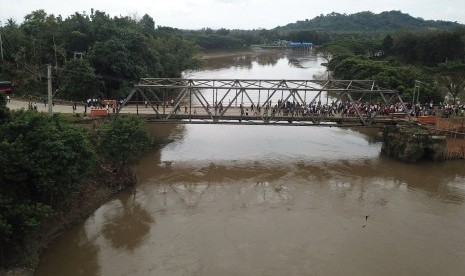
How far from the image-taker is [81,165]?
1780cm

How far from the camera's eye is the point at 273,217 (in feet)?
66.2

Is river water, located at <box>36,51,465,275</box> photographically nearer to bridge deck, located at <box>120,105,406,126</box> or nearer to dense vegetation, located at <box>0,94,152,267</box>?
dense vegetation, located at <box>0,94,152,267</box>

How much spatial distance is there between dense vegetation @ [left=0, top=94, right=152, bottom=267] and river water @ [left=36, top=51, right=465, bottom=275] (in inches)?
61.2

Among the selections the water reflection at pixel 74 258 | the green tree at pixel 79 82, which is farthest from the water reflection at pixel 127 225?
the green tree at pixel 79 82

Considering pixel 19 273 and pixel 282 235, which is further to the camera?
pixel 282 235

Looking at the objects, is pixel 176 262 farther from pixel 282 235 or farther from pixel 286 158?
pixel 286 158

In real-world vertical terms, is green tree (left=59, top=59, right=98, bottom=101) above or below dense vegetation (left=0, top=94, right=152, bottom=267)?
above

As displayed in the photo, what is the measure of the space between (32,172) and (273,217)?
427 inches

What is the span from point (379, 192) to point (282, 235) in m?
8.21

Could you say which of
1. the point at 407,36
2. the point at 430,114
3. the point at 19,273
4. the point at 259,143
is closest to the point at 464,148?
the point at 430,114

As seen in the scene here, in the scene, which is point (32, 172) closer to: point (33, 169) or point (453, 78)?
point (33, 169)

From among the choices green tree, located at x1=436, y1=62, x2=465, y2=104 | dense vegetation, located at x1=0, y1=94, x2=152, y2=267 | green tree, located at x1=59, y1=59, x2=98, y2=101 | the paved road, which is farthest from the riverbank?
green tree, located at x1=436, y1=62, x2=465, y2=104

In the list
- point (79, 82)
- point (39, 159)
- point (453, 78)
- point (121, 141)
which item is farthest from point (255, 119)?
point (453, 78)

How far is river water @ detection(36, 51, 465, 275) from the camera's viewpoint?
1633 cm
